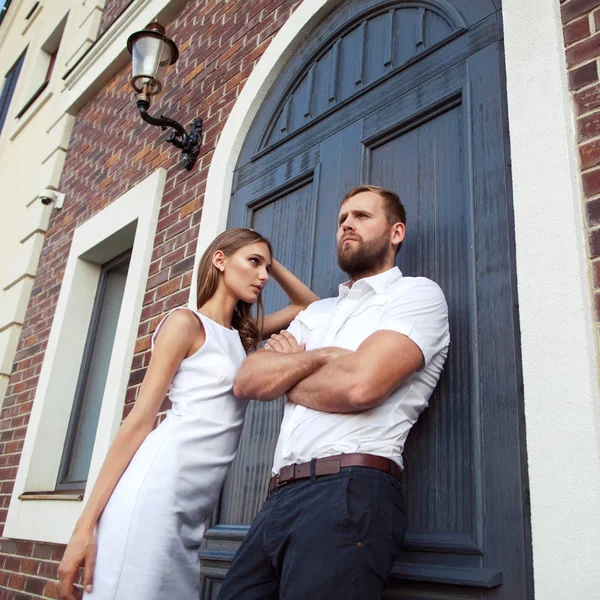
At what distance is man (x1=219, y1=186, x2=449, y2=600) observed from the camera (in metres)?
1.58

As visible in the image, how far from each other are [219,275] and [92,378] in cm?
245

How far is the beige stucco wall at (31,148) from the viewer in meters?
5.52

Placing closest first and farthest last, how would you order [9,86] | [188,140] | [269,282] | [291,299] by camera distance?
[291,299] → [269,282] → [188,140] → [9,86]

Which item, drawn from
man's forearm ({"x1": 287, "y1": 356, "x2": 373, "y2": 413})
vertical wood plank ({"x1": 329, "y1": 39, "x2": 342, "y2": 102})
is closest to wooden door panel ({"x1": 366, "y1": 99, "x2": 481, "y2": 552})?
man's forearm ({"x1": 287, "y1": 356, "x2": 373, "y2": 413})

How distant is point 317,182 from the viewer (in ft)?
9.94

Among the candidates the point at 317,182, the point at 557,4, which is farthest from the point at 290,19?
the point at 557,4

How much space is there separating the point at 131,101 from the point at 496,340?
4.10 meters

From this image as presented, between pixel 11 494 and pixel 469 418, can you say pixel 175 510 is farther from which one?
pixel 11 494

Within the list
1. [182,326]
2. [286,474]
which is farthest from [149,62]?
[286,474]

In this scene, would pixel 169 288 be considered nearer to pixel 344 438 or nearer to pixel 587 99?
pixel 344 438

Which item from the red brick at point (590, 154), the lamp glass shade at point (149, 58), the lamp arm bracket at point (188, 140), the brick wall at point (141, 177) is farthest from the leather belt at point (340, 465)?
the lamp glass shade at point (149, 58)

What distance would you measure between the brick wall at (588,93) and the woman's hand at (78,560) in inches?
62.3

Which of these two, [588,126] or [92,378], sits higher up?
[588,126]

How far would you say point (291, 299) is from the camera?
273 centimetres
